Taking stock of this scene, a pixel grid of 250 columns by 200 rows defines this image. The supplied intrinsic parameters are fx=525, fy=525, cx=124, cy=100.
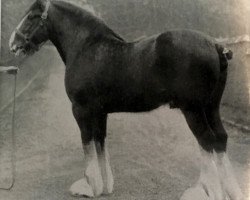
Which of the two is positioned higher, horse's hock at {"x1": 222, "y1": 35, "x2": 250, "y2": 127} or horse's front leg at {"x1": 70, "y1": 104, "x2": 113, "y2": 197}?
horse's hock at {"x1": 222, "y1": 35, "x2": 250, "y2": 127}

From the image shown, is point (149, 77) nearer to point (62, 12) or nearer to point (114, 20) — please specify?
point (114, 20)

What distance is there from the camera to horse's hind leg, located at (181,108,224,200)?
1728 millimetres

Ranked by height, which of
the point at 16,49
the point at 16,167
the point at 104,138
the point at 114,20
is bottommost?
the point at 16,167

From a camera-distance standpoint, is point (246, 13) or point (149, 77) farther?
point (246, 13)

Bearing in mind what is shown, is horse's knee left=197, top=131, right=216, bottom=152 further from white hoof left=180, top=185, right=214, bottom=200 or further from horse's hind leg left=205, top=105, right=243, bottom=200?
white hoof left=180, top=185, right=214, bottom=200

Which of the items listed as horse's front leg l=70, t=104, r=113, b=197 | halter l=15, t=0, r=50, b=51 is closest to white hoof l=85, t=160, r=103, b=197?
horse's front leg l=70, t=104, r=113, b=197

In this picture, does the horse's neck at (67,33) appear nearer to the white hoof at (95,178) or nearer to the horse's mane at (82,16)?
the horse's mane at (82,16)

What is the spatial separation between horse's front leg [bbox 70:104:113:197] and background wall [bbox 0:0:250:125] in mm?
277

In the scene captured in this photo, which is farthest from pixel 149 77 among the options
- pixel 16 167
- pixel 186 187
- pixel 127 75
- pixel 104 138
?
A: pixel 16 167

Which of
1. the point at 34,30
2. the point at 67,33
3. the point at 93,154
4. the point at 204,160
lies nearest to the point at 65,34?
the point at 67,33

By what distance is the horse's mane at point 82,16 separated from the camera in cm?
186

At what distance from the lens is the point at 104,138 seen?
1832 millimetres

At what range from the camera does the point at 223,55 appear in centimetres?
175

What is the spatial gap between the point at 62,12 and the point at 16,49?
21cm
